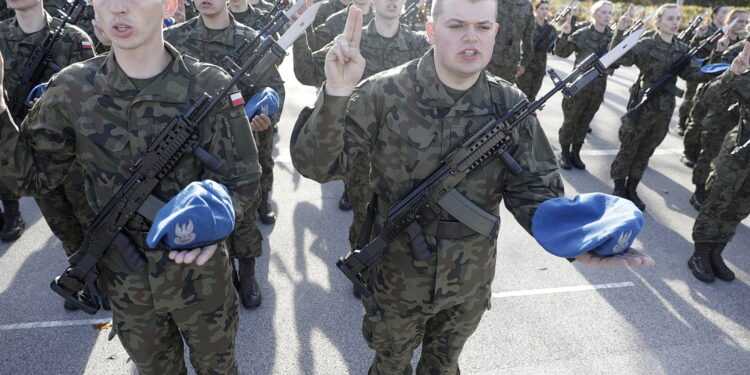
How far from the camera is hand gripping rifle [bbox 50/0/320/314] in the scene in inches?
70.8

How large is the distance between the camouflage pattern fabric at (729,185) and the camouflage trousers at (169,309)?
13.1 ft

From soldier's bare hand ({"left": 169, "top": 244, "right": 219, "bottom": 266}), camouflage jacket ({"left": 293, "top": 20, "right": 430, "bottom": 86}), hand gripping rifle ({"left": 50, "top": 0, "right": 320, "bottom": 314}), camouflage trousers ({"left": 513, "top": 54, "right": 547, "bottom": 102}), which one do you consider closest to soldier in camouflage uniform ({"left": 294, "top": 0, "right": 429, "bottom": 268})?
camouflage jacket ({"left": 293, "top": 20, "right": 430, "bottom": 86})

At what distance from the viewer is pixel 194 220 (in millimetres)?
1477

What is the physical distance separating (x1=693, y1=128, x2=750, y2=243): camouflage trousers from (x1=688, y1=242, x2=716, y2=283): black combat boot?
93 mm

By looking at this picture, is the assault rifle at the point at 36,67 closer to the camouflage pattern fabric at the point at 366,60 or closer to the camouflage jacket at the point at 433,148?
the camouflage pattern fabric at the point at 366,60

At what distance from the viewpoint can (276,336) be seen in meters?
3.20

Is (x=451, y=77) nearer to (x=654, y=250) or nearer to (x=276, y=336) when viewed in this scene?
(x=276, y=336)

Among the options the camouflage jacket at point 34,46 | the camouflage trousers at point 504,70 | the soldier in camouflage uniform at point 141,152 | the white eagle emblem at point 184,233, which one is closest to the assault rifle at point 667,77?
the camouflage trousers at point 504,70

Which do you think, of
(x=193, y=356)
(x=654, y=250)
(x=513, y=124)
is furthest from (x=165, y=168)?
(x=654, y=250)

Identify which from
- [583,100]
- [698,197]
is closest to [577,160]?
[583,100]

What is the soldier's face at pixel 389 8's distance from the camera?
3966mm

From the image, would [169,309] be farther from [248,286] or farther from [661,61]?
[661,61]

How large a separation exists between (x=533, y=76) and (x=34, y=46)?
628 cm

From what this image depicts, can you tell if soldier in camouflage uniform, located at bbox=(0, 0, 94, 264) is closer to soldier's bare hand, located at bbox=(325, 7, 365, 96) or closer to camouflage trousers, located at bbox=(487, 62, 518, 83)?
soldier's bare hand, located at bbox=(325, 7, 365, 96)
